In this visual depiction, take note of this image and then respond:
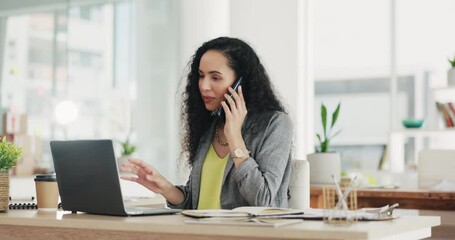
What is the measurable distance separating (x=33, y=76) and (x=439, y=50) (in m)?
4.01

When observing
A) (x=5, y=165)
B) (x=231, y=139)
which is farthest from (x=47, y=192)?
(x=231, y=139)

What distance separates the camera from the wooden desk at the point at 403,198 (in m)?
5.06

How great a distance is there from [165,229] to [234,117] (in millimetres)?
702

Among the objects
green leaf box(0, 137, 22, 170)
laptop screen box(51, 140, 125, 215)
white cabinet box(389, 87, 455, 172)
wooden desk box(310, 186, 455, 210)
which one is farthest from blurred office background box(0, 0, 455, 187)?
laptop screen box(51, 140, 125, 215)

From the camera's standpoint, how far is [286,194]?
109 inches

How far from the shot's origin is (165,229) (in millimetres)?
2006

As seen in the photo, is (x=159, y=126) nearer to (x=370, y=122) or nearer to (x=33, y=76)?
(x=33, y=76)

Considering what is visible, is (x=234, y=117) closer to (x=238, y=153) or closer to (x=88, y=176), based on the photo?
(x=238, y=153)

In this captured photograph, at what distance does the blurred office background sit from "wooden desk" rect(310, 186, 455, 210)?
5.15 ft

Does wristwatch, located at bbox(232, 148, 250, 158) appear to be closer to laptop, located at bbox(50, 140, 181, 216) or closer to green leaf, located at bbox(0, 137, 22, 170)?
laptop, located at bbox(50, 140, 181, 216)

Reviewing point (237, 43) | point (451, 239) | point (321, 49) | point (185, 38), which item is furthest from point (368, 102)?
point (237, 43)

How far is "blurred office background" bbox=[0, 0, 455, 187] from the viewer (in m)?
7.01

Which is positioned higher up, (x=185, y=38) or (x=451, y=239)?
Result: (x=185, y=38)

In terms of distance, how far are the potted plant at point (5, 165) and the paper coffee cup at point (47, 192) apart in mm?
107
